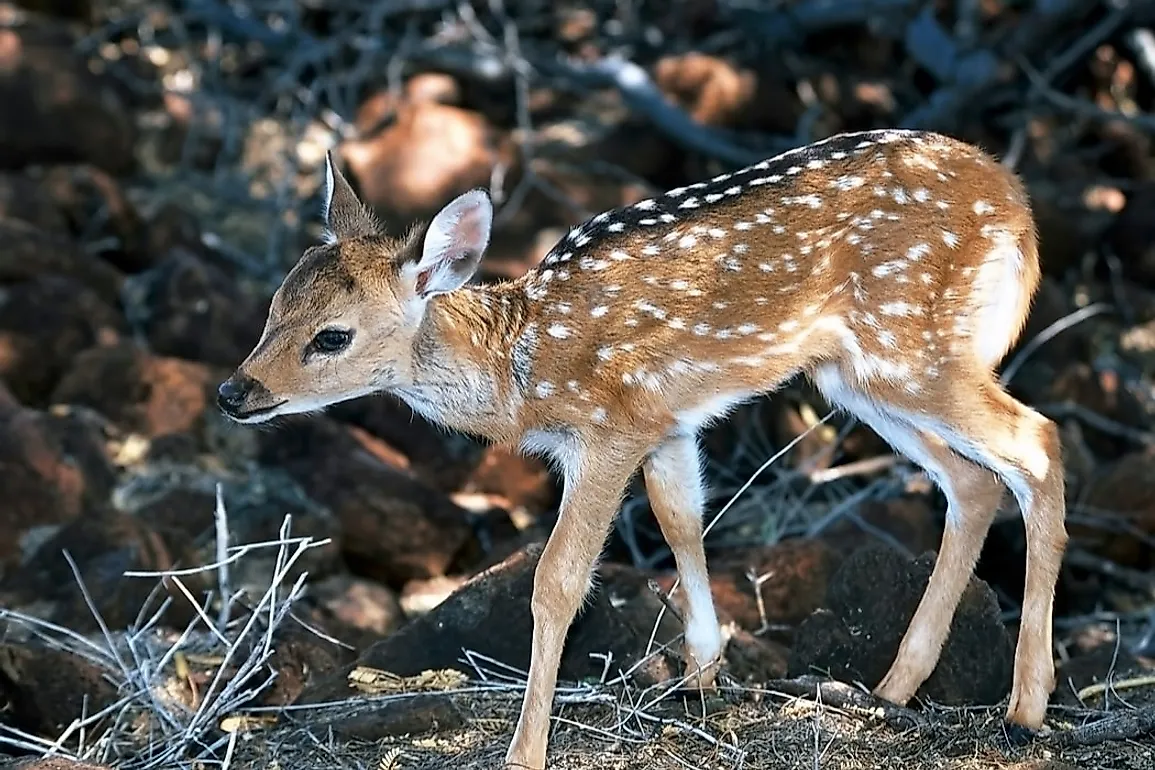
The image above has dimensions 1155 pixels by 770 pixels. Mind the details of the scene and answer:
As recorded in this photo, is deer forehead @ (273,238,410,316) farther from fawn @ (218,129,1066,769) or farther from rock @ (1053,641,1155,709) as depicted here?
rock @ (1053,641,1155,709)

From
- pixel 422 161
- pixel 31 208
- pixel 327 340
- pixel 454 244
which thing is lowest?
pixel 31 208

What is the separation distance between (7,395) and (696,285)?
406 centimetres

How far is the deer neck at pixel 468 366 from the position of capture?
18.4ft

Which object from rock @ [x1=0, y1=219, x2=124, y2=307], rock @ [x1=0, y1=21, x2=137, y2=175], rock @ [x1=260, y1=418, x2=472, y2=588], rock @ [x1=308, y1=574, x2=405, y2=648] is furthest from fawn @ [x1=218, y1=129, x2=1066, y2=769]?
rock @ [x1=0, y1=21, x2=137, y2=175]

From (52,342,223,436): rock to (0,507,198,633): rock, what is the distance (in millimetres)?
1511

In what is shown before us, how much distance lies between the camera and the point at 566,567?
532 centimetres

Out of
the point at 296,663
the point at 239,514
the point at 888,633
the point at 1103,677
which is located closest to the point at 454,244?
the point at 296,663

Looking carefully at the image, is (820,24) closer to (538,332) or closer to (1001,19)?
(1001,19)

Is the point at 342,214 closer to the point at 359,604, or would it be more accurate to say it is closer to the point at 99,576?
the point at 99,576

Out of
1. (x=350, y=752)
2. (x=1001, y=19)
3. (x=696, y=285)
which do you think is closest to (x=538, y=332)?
(x=696, y=285)

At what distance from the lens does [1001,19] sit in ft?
42.8

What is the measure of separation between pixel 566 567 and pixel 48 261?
18.2ft

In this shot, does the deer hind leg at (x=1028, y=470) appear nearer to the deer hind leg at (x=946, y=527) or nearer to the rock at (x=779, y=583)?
the deer hind leg at (x=946, y=527)

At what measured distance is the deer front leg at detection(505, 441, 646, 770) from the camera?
5188 millimetres
